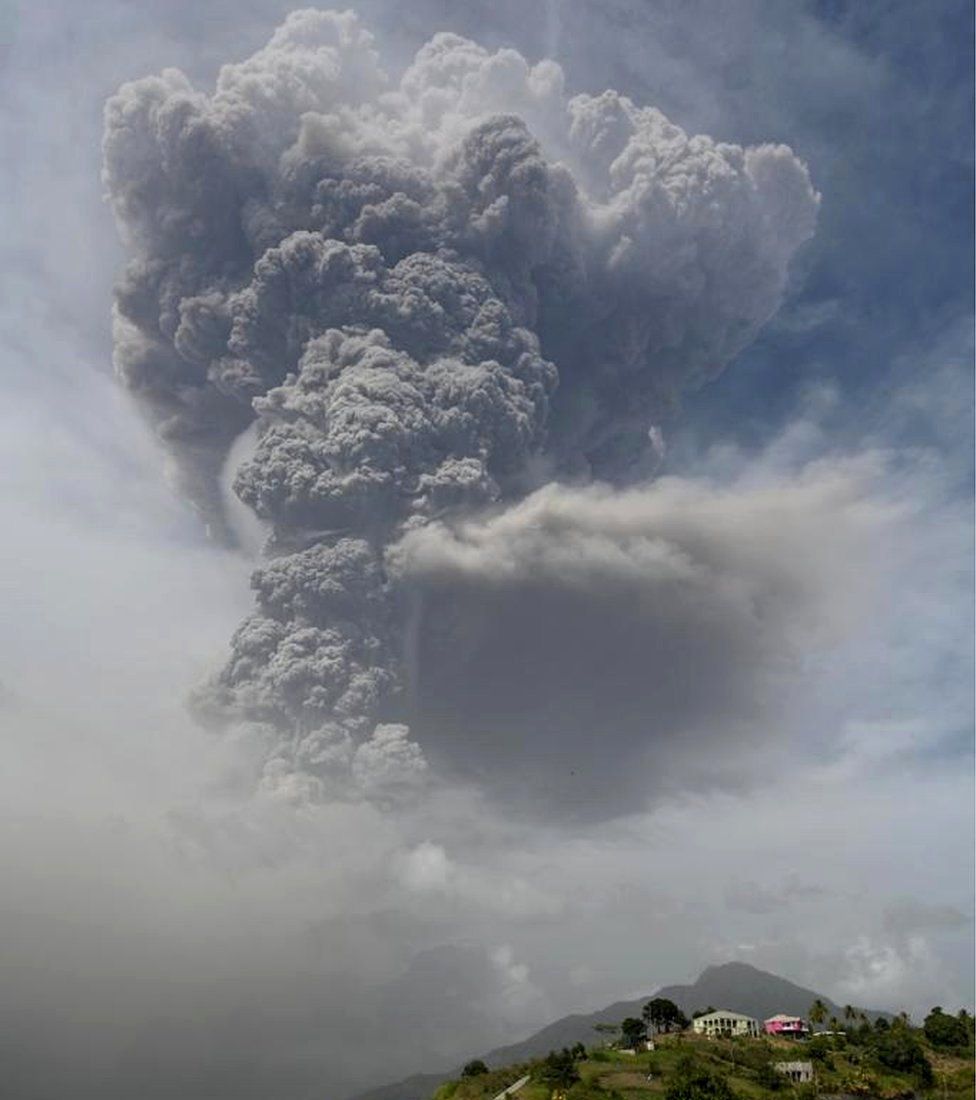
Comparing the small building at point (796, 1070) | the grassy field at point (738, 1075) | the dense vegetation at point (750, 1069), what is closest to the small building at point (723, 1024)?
the dense vegetation at point (750, 1069)

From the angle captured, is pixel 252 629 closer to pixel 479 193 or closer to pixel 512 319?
pixel 512 319

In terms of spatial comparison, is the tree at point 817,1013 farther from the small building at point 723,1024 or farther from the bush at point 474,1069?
the bush at point 474,1069

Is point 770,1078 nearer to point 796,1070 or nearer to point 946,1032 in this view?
point 796,1070

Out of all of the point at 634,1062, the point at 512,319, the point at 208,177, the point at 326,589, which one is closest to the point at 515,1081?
the point at 634,1062

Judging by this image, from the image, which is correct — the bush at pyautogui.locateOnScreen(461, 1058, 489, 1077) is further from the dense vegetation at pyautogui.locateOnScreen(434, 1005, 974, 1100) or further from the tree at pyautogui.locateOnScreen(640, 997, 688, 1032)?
the tree at pyautogui.locateOnScreen(640, 997, 688, 1032)

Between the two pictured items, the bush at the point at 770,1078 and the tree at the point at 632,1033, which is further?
the tree at the point at 632,1033

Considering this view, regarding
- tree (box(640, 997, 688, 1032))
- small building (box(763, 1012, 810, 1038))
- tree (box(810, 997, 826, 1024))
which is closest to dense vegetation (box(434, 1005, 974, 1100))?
tree (box(640, 997, 688, 1032))

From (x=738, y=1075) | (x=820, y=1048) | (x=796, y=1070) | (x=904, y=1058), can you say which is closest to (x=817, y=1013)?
(x=820, y=1048)
